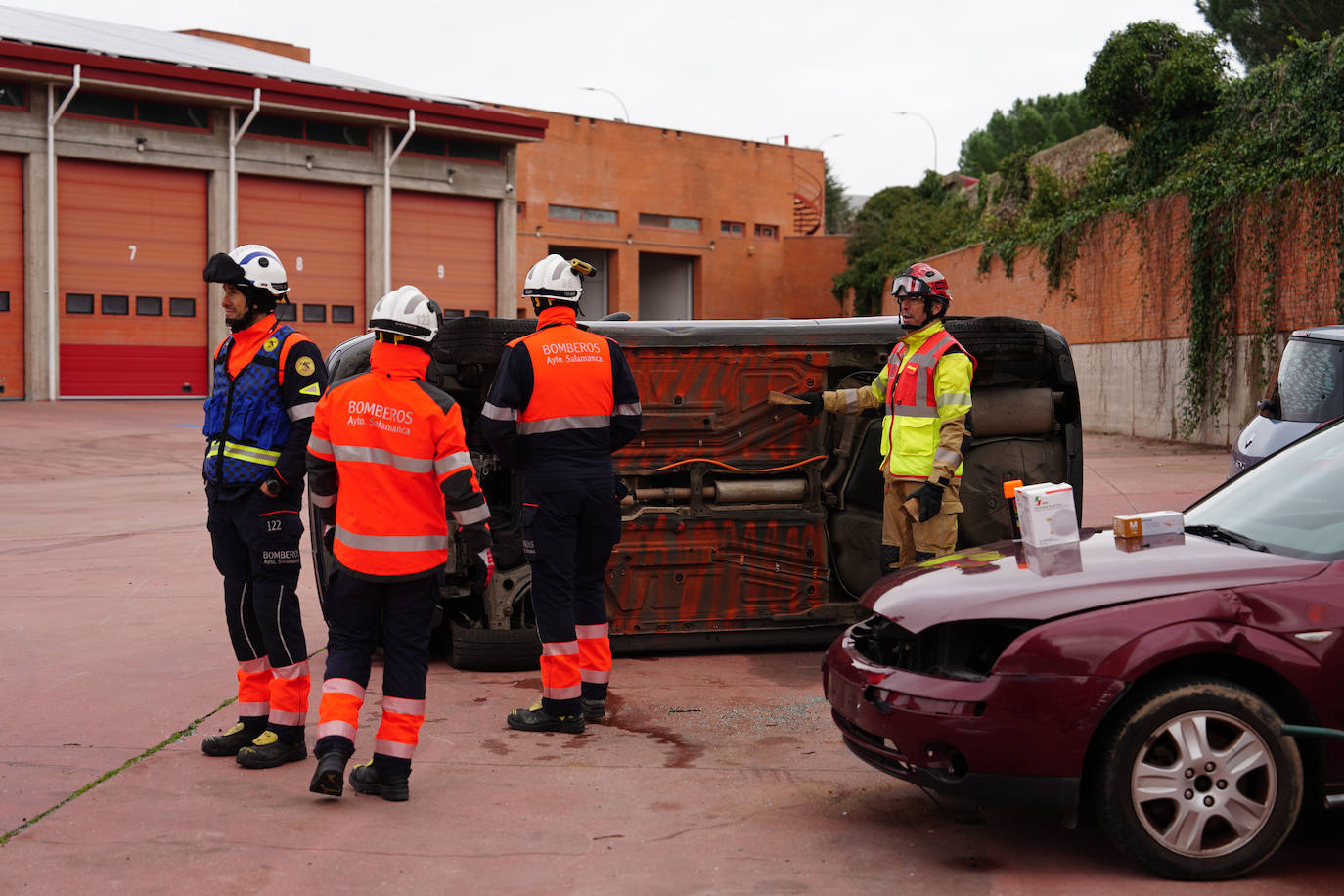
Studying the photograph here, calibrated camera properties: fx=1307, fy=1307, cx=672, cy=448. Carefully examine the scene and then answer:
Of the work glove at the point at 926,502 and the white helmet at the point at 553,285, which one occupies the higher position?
the white helmet at the point at 553,285

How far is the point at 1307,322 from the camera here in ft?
61.5

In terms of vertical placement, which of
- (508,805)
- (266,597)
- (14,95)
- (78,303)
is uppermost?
(14,95)

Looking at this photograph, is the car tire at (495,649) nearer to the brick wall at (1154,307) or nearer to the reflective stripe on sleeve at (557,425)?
the reflective stripe on sleeve at (557,425)

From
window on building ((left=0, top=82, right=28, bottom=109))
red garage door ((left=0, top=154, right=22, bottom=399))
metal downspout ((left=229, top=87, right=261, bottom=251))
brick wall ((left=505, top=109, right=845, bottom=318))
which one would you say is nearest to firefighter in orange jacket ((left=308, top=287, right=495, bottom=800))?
red garage door ((left=0, top=154, right=22, bottom=399))

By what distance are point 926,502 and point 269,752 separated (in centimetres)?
332

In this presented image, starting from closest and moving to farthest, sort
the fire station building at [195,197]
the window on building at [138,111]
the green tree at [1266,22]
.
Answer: the fire station building at [195,197] → the window on building at [138,111] → the green tree at [1266,22]

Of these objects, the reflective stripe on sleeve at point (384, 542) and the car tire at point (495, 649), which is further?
the car tire at point (495, 649)

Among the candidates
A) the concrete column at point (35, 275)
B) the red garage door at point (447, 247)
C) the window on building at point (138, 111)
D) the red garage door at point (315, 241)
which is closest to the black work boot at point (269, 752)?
the concrete column at point (35, 275)

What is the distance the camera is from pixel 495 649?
7.05 m

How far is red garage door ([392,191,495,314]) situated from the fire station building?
0.05 m

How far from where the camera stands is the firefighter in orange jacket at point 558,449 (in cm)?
579

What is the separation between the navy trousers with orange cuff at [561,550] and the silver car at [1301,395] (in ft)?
17.5

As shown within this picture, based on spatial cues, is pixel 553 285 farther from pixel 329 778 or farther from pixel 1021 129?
pixel 1021 129

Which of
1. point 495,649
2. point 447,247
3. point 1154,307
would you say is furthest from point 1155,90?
point 495,649
